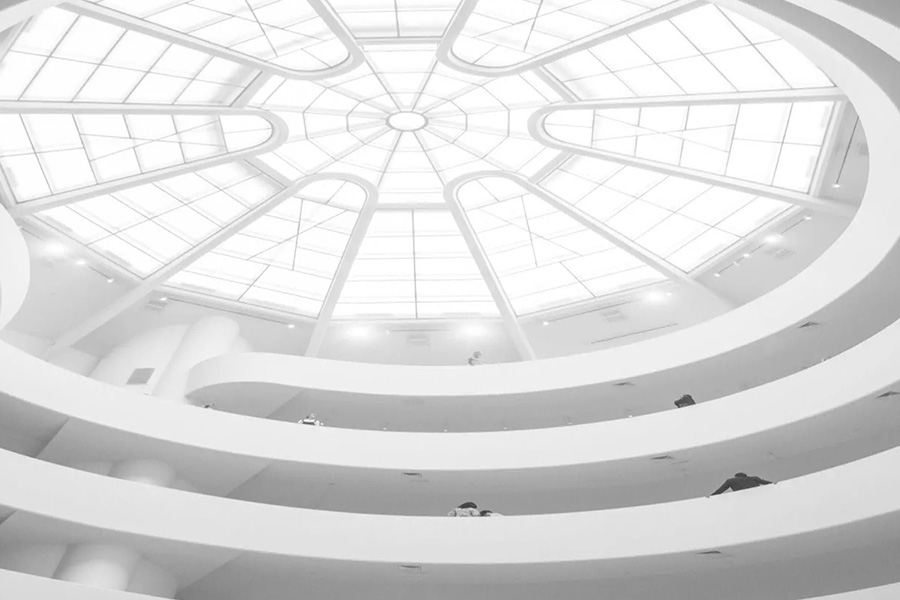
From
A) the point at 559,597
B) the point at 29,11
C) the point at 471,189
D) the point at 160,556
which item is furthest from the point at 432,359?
the point at 29,11

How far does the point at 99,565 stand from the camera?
2261cm

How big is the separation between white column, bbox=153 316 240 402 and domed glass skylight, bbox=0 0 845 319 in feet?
6.24

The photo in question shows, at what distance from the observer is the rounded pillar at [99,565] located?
73.4ft

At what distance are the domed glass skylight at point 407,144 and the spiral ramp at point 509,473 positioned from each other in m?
4.20

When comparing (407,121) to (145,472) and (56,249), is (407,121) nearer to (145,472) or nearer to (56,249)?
(56,249)

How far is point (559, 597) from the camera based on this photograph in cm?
2625

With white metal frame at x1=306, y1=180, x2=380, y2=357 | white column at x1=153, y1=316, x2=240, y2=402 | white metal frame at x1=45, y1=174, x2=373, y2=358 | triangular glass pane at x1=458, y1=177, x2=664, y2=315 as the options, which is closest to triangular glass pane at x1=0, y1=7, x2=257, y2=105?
white metal frame at x1=45, y1=174, x2=373, y2=358

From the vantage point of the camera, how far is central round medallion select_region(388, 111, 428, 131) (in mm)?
28172

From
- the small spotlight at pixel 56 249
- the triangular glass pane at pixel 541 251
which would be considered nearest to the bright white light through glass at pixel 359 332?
the triangular glass pane at pixel 541 251

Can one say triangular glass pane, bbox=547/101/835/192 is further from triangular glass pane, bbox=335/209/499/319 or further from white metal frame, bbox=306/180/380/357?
white metal frame, bbox=306/180/380/357

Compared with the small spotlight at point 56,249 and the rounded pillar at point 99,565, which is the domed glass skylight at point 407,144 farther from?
the rounded pillar at point 99,565

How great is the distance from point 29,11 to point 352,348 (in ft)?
90.8

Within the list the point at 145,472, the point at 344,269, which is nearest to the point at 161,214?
the point at 344,269

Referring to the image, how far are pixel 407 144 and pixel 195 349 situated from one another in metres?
14.0
